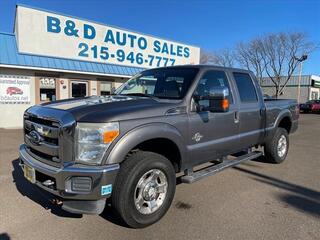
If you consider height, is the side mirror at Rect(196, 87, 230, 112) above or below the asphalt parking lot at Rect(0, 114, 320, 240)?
above

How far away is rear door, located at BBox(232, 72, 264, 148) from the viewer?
5.15 m

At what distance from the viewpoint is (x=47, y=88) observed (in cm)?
1379

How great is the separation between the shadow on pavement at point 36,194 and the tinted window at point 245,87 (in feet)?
11.1

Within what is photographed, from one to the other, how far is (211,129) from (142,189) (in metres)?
1.48

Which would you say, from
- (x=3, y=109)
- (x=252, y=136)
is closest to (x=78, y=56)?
(x=3, y=109)

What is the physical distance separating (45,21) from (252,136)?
37.3 feet

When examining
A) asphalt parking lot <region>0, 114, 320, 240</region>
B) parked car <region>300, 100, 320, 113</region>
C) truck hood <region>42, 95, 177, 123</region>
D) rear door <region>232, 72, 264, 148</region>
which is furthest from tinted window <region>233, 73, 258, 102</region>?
parked car <region>300, 100, 320, 113</region>

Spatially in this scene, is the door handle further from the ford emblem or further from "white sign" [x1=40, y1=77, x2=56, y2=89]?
"white sign" [x1=40, y1=77, x2=56, y2=89]

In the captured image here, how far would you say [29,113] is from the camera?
3.89m

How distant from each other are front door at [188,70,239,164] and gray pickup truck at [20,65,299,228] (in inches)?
0.6

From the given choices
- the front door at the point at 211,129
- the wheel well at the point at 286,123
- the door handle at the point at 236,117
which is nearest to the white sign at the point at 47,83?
the wheel well at the point at 286,123

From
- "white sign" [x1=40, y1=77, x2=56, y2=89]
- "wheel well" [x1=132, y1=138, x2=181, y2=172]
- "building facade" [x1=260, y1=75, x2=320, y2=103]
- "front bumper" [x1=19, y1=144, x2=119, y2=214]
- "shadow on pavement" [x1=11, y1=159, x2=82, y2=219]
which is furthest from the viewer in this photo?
"building facade" [x1=260, y1=75, x2=320, y2=103]

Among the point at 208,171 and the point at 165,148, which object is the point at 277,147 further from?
the point at 165,148

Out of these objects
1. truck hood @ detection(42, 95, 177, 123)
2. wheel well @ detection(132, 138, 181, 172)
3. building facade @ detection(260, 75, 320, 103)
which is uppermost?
building facade @ detection(260, 75, 320, 103)
